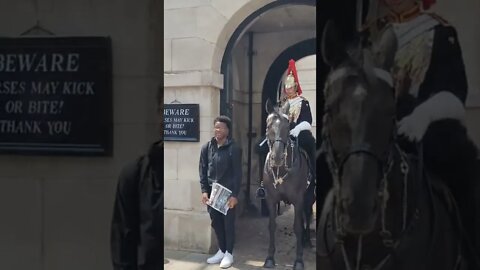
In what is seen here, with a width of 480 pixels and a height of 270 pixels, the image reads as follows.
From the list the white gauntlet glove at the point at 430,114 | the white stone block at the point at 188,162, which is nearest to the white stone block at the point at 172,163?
the white stone block at the point at 188,162

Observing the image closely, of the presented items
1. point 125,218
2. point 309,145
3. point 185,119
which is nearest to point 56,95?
point 125,218

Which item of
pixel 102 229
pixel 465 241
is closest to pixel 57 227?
pixel 102 229

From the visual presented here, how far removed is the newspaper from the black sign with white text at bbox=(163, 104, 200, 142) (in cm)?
61

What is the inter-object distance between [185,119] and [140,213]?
279 cm

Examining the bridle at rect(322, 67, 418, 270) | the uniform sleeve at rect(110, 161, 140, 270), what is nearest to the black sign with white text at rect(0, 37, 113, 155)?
the uniform sleeve at rect(110, 161, 140, 270)

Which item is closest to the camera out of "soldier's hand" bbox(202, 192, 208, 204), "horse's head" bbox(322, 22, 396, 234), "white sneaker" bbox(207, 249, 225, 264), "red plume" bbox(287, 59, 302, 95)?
"horse's head" bbox(322, 22, 396, 234)

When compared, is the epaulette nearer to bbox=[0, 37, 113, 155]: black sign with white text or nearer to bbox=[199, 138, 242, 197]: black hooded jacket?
bbox=[0, 37, 113, 155]: black sign with white text

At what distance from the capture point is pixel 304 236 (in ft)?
16.5

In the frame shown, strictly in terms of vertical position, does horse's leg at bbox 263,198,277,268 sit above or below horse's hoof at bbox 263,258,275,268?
above

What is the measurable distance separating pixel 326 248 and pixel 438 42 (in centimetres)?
106

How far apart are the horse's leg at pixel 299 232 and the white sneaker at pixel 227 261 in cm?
68

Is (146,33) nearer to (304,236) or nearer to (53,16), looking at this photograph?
(53,16)

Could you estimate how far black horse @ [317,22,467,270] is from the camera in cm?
188

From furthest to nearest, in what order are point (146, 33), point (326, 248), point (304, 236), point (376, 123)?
point (304, 236)
point (146, 33)
point (326, 248)
point (376, 123)
